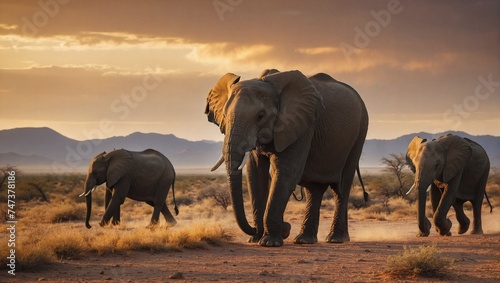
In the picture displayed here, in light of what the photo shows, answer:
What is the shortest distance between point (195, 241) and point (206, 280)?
166 inches

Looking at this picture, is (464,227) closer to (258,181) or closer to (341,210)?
(341,210)

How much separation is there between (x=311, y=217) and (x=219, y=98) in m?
3.14

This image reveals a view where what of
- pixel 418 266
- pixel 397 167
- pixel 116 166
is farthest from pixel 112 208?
pixel 397 167

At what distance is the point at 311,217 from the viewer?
15312 millimetres

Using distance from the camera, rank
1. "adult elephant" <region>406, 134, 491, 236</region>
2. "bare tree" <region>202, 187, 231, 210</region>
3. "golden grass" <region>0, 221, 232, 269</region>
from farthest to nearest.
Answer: "bare tree" <region>202, 187, 231, 210</region>
"adult elephant" <region>406, 134, 491, 236</region>
"golden grass" <region>0, 221, 232, 269</region>

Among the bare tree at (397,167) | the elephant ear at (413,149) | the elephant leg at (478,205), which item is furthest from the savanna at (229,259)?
the bare tree at (397,167)

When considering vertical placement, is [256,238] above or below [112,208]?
below

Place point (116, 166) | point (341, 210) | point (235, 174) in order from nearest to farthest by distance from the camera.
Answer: point (235, 174)
point (341, 210)
point (116, 166)

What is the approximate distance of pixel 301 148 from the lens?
14016mm

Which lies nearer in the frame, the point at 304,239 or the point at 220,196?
the point at 304,239

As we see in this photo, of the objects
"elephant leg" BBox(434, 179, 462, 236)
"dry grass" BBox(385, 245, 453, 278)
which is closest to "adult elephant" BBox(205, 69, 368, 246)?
"dry grass" BBox(385, 245, 453, 278)

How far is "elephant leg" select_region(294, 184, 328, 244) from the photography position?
49.7 feet

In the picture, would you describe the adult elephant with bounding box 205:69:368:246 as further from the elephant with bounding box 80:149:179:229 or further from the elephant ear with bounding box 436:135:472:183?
the elephant with bounding box 80:149:179:229

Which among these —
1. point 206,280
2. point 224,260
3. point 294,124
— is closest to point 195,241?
point 224,260
